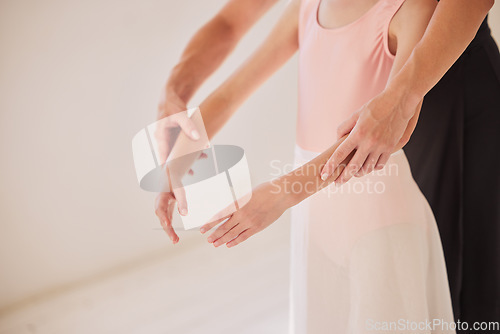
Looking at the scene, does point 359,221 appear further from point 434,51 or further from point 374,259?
point 434,51

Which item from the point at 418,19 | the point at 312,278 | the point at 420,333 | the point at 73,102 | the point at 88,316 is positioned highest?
the point at 73,102

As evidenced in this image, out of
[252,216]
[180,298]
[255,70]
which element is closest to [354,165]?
[252,216]

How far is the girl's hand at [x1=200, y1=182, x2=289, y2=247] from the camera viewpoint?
0.52 metres

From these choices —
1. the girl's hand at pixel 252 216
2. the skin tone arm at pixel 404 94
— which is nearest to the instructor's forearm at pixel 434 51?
the skin tone arm at pixel 404 94

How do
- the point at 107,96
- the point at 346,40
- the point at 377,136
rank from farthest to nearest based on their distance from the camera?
the point at 107,96 < the point at 346,40 < the point at 377,136

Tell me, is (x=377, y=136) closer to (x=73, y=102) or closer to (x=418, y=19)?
(x=418, y=19)

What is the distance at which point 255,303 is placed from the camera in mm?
1208

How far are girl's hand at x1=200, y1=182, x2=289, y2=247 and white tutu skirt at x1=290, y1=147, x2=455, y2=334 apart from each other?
0.61ft

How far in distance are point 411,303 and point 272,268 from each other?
28.4 inches

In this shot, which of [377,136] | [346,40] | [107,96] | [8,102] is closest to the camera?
[377,136]

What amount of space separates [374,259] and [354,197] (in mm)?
91

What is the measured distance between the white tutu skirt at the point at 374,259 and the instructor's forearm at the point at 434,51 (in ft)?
0.56

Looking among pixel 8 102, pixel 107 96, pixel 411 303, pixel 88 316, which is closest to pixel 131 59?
pixel 107 96

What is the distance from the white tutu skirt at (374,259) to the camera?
651mm
